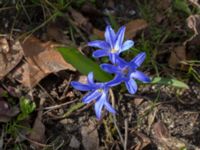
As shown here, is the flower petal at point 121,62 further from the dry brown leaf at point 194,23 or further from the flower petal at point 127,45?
the dry brown leaf at point 194,23

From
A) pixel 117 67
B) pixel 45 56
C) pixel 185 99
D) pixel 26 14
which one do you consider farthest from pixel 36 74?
pixel 185 99

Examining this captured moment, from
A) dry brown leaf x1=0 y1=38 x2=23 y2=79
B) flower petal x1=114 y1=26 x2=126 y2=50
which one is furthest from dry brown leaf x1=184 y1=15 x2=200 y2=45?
dry brown leaf x1=0 y1=38 x2=23 y2=79

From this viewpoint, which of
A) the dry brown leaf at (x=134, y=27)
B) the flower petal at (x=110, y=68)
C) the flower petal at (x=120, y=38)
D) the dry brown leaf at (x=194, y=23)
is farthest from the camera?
the dry brown leaf at (x=134, y=27)

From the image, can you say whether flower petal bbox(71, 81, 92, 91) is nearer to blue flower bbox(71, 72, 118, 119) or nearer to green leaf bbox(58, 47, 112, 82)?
blue flower bbox(71, 72, 118, 119)

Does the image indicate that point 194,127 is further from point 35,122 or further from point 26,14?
point 26,14

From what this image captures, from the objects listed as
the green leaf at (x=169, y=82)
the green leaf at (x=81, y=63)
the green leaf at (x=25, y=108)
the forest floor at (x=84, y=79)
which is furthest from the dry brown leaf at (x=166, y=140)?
the green leaf at (x=25, y=108)

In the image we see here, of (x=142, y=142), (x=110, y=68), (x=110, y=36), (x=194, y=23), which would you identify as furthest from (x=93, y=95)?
(x=194, y=23)
